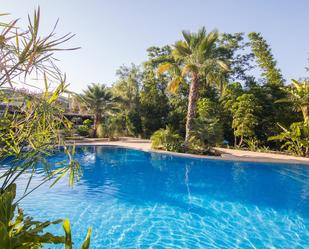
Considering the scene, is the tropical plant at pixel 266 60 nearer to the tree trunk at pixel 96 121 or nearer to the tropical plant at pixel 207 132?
the tropical plant at pixel 207 132

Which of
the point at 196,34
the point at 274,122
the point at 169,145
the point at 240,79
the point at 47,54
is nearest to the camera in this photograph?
the point at 47,54

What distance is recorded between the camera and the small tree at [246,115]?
1803cm

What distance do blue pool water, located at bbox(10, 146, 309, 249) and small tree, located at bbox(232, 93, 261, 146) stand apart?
197 inches

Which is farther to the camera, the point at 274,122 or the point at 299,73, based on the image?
the point at 299,73

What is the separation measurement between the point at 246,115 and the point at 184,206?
12.4m

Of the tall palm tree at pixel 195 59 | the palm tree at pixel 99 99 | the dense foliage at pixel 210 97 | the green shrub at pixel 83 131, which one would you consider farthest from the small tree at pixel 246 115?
the green shrub at pixel 83 131

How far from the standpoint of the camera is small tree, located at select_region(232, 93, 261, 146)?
18027mm

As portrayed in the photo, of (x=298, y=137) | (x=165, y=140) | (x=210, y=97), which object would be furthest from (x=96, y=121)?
(x=298, y=137)

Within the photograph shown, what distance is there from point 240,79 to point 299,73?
5.92 meters

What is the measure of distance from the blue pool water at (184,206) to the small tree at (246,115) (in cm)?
500

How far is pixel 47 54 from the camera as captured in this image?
65.4 inches

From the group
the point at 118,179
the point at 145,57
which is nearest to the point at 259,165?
the point at 118,179

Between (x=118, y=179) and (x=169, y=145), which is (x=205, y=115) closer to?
(x=169, y=145)

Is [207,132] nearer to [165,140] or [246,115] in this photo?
[165,140]
